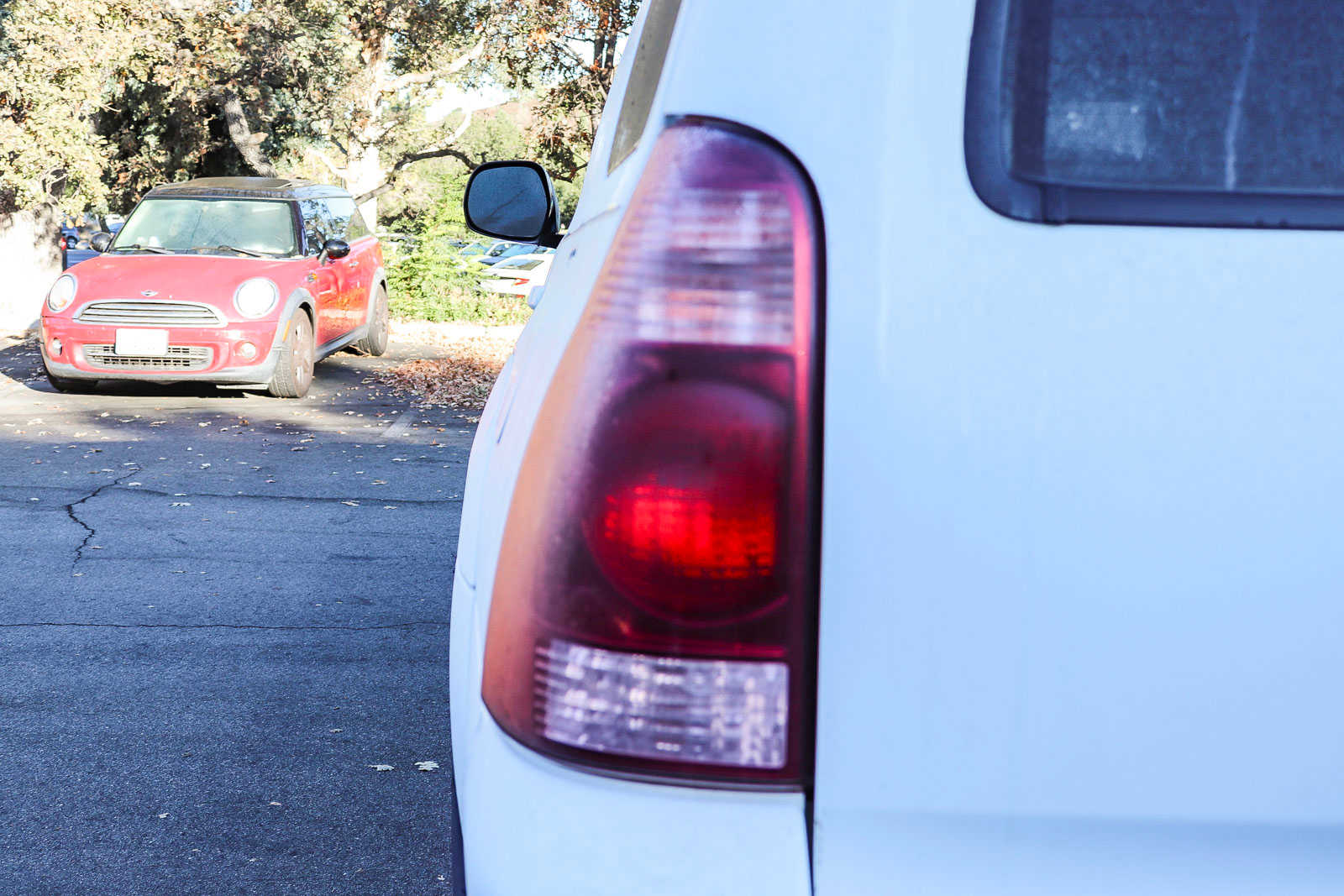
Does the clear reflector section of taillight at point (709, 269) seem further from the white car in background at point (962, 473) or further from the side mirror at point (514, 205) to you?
the side mirror at point (514, 205)

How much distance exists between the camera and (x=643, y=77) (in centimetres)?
173

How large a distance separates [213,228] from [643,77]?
34.5 feet

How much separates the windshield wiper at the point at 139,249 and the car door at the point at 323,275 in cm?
118

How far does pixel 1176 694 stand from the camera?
104 centimetres

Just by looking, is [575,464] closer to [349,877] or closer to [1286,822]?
[1286,822]

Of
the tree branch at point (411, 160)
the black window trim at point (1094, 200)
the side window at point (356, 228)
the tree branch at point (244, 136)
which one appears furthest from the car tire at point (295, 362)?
the tree branch at point (411, 160)

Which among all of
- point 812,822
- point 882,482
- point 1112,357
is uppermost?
point 1112,357

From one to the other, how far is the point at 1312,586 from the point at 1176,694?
Result: 0.45 ft

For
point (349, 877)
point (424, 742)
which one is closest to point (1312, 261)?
point (349, 877)

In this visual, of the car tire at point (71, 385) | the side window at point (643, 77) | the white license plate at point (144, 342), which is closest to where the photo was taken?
the side window at point (643, 77)

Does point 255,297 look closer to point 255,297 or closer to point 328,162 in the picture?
point 255,297

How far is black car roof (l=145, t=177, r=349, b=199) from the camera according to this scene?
11688 mm

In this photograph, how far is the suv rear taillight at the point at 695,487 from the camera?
42.3 inches

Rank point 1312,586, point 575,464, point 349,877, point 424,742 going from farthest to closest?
point 424,742 → point 349,877 → point 575,464 → point 1312,586
